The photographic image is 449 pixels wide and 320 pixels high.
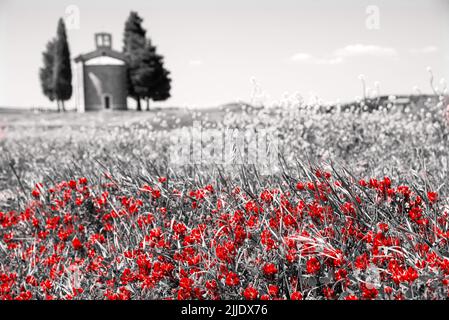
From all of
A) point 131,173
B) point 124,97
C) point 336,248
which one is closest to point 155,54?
point 124,97

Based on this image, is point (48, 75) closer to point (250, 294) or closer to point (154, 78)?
point (154, 78)

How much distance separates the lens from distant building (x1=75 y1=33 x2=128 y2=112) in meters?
4.96

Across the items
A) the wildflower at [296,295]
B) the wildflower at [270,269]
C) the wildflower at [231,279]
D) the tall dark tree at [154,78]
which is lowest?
the wildflower at [296,295]

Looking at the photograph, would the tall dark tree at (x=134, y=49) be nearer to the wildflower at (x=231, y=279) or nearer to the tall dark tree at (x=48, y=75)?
the tall dark tree at (x=48, y=75)

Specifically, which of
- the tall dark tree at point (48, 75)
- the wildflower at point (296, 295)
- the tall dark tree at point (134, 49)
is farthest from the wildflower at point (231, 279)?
the tall dark tree at point (48, 75)

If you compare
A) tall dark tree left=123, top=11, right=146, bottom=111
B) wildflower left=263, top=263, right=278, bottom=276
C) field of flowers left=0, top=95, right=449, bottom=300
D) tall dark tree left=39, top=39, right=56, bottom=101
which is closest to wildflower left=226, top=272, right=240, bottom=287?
field of flowers left=0, top=95, right=449, bottom=300

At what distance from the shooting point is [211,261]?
2510mm

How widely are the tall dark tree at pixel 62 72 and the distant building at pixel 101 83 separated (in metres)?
0.14

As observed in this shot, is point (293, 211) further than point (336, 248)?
Yes

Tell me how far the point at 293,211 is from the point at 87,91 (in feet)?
11.0

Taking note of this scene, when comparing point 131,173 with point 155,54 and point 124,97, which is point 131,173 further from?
point 124,97

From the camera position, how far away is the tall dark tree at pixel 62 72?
4039 millimetres

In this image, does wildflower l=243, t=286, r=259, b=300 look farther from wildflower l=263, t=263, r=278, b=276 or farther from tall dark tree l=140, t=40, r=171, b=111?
tall dark tree l=140, t=40, r=171, b=111

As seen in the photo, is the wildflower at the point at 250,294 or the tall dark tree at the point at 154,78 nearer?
the wildflower at the point at 250,294
